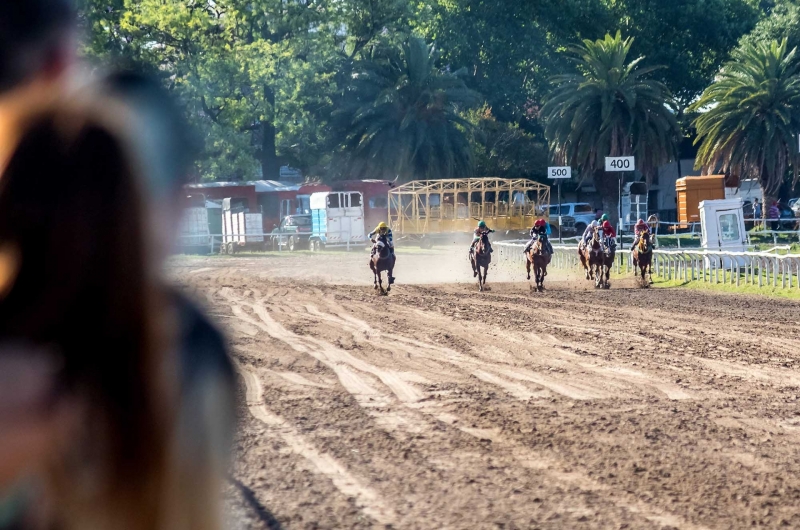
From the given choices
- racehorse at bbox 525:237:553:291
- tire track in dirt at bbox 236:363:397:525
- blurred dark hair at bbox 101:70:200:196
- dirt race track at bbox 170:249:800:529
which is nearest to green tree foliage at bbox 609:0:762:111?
racehorse at bbox 525:237:553:291

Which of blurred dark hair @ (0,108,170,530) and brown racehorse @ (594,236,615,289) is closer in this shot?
blurred dark hair @ (0,108,170,530)

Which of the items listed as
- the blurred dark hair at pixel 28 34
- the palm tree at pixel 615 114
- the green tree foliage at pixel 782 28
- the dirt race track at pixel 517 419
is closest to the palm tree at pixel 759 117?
the palm tree at pixel 615 114

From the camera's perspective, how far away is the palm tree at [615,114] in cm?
4825

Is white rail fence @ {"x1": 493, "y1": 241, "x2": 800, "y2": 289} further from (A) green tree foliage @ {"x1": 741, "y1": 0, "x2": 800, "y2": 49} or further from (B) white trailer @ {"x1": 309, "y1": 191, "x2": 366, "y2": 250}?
(A) green tree foliage @ {"x1": 741, "y1": 0, "x2": 800, "y2": 49}

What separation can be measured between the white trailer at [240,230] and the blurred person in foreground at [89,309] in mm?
46338

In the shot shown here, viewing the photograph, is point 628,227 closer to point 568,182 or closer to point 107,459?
point 568,182

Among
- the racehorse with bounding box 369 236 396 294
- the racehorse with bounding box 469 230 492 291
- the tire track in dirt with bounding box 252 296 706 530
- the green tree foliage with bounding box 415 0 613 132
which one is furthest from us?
the green tree foliage with bounding box 415 0 613 132

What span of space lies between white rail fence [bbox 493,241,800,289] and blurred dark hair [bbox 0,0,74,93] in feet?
70.9

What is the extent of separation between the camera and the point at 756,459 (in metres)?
7.31

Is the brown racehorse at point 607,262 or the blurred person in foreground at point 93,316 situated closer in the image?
the blurred person in foreground at point 93,316

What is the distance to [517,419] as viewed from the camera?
878 cm

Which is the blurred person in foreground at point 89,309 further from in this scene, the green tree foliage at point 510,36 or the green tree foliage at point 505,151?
the green tree foliage at point 510,36

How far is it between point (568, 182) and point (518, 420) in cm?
5963

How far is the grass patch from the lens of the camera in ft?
74.0
